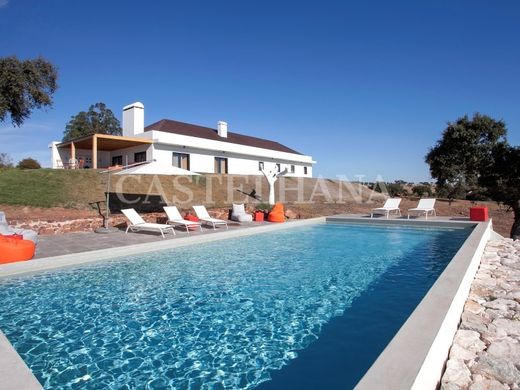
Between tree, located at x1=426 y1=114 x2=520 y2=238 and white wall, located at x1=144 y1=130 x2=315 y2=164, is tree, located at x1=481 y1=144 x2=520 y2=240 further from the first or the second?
white wall, located at x1=144 y1=130 x2=315 y2=164

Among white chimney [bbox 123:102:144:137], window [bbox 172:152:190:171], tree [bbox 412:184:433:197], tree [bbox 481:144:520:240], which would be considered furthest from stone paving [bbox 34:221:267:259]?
tree [bbox 412:184:433:197]

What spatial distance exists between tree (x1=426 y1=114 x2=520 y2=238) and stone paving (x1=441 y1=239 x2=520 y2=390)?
14.6 metres

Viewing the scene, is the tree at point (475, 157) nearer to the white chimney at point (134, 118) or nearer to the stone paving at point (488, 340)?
the stone paving at point (488, 340)

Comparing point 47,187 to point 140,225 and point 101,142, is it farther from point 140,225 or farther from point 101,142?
point 140,225

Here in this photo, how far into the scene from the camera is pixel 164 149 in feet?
78.9

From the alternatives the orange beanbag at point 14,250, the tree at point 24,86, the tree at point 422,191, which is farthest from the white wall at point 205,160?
the orange beanbag at point 14,250

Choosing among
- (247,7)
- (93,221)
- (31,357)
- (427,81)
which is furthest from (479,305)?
(427,81)

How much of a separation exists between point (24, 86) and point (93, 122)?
144 ft

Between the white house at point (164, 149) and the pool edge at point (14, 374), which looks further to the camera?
the white house at point (164, 149)

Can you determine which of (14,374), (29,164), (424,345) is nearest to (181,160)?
(29,164)

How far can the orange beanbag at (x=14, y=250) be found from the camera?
6.59 metres

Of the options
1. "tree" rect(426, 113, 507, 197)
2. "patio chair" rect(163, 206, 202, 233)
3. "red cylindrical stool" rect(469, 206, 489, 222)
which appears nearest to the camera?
"patio chair" rect(163, 206, 202, 233)

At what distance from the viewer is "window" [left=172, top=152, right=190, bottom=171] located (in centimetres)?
2478

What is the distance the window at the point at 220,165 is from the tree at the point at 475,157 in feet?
49.8
